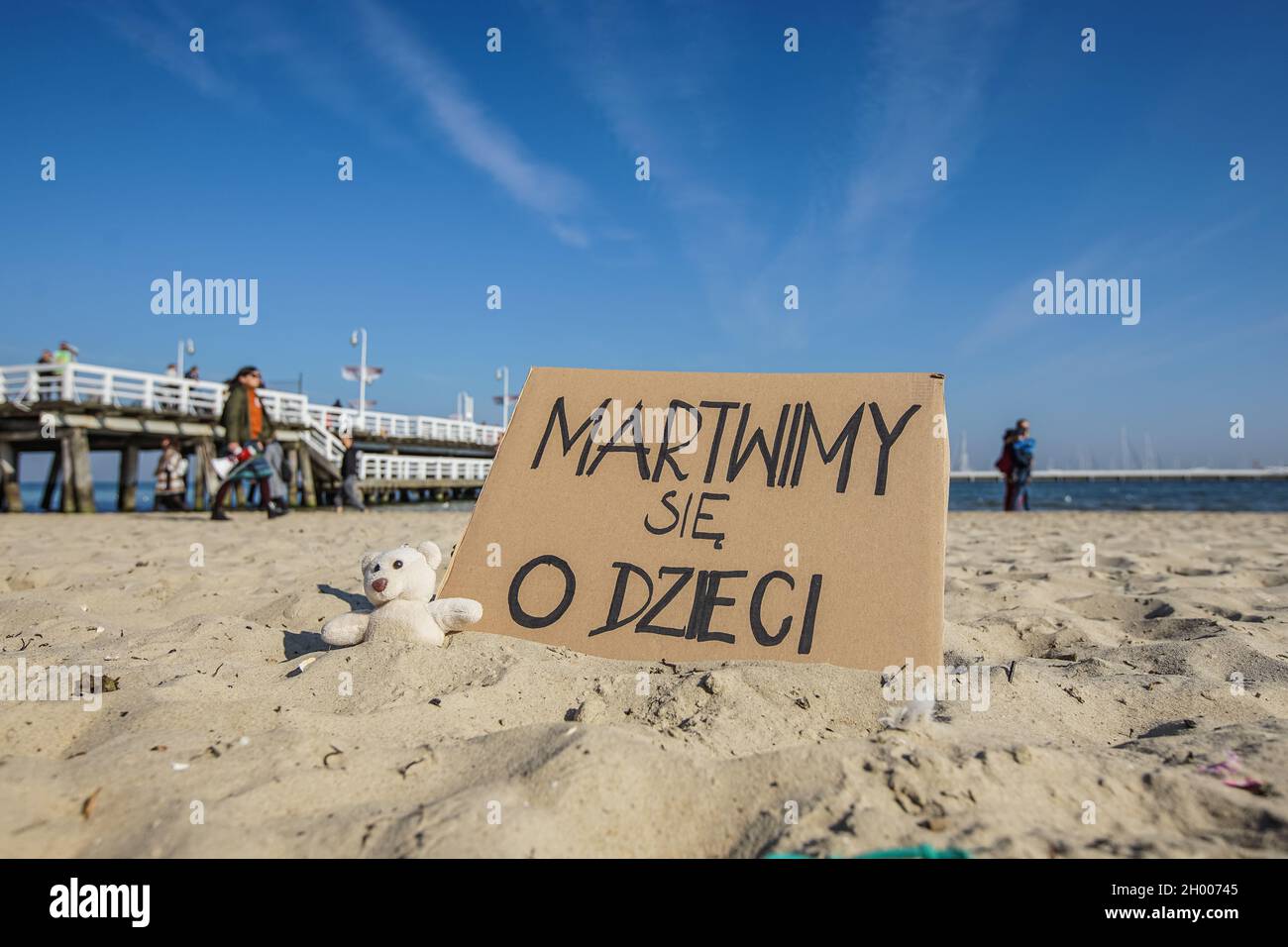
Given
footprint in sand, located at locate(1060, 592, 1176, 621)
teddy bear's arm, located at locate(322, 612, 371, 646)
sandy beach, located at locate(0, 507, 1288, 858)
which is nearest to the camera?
sandy beach, located at locate(0, 507, 1288, 858)

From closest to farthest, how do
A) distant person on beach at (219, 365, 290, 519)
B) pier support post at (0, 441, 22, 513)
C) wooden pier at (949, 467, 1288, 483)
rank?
1. distant person on beach at (219, 365, 290, 519)
2. pier support post at (0, 441, 22, 513)
3. wooden pier at (949, 467, 1288, 483)

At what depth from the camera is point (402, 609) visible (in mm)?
A: 2123

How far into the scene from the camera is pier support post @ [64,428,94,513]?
1047 centimetres

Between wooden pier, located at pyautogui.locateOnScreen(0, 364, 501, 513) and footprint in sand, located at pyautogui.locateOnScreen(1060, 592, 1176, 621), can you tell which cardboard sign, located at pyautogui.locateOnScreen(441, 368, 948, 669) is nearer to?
footprint in sand, located at pyautogui.locateOnScreen(1060, 592, 1176, 621)

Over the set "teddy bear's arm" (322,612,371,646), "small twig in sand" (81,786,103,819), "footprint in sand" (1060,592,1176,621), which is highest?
"teddy bear's arm" (322,612,371,646)

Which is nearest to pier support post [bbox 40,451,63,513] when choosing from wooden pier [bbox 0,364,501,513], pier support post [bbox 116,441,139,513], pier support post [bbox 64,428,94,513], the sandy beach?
wooden pier [bbox 0,364,501,513]

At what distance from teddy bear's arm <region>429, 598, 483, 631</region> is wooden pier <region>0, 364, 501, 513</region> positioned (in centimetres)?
960

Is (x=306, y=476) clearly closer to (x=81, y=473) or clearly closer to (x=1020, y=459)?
(x=81, y=473)

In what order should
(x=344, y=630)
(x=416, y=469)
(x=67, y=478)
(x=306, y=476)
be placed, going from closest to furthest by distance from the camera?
(x=344, y=630) < (x=67, y=478) < (x=306, y=476) < (x=416, y=469)

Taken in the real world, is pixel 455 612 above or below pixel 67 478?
below

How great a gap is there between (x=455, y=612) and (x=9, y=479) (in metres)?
12.6

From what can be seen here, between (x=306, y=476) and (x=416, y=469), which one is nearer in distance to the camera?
(x=306, y=476)

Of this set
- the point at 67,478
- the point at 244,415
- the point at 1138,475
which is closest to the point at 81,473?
the point at 67,478
